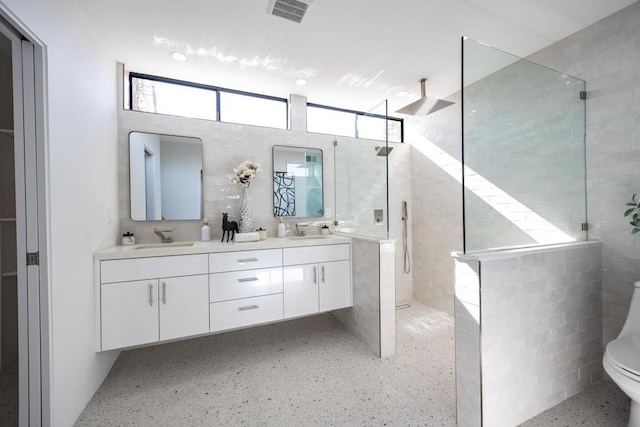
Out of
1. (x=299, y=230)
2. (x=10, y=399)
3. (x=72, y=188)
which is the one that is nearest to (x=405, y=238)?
(x=299, y=230)

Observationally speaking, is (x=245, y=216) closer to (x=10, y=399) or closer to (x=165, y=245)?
(x=165, y=245)

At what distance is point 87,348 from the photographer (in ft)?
5.35

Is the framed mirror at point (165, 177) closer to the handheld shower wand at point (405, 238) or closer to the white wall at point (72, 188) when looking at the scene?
the white wall at point (72, 188)

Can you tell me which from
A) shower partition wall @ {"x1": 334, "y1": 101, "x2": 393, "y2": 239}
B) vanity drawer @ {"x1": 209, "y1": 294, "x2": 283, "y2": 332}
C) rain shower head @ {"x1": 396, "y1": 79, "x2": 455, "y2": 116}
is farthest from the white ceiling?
vanity drawer @ {"x1": 209, "y1": 294, "x2": 283, "y2": 332}

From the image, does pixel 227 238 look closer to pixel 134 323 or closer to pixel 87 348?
pixel 134 323

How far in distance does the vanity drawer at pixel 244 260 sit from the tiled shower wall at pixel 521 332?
1418 mm

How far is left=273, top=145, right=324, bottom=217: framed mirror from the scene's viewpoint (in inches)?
113

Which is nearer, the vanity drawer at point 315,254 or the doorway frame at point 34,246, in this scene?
the doorway frame at point 34,246

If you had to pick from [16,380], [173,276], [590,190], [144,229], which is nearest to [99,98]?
[144,229]

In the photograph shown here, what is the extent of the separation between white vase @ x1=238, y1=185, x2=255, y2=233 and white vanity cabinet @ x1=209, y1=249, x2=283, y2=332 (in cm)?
47

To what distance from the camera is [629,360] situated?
4.12 feet

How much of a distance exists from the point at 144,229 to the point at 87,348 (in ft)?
3.46

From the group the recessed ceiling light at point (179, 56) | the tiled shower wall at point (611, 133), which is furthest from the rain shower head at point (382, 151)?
the recessed ceiling light at point (179, 56)

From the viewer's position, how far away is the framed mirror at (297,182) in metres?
2.88
